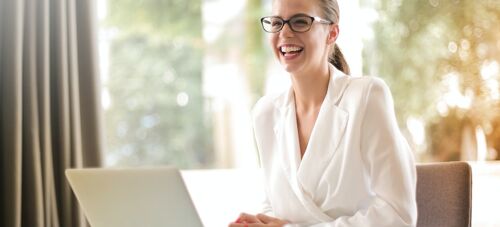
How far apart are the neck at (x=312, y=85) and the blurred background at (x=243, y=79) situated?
5.48ft

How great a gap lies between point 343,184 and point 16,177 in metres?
1.46

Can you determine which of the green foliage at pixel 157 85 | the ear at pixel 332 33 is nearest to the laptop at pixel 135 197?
the ear at pixel 332 33

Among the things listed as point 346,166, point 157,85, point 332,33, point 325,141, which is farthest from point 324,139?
point 157,85

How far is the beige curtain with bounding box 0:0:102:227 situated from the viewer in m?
2.72

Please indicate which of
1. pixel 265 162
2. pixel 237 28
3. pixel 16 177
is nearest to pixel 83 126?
pixel 16 177

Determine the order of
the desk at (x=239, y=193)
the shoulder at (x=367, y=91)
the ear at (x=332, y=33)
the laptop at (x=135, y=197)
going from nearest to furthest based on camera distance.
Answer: the laptop at (x=135, y=197) < the shoulder at (x=367, y=91) < the ear at (x=332, y=33) < the desk at (x=239, y=193)

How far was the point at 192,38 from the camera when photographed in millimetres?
4309

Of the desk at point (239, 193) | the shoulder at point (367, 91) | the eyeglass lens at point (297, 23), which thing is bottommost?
the desk at point (239, 193)

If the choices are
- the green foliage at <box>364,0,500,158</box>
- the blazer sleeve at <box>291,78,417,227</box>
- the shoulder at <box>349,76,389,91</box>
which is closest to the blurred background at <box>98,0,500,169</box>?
the green foliage at <box>364,0,500,158</box>

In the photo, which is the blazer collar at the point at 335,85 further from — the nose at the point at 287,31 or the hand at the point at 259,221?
the hand at the point at 259,221

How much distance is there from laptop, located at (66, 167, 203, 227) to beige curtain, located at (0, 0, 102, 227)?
1.30m

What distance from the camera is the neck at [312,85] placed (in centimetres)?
200

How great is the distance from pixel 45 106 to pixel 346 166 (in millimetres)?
1463

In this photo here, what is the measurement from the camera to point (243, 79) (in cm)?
432
